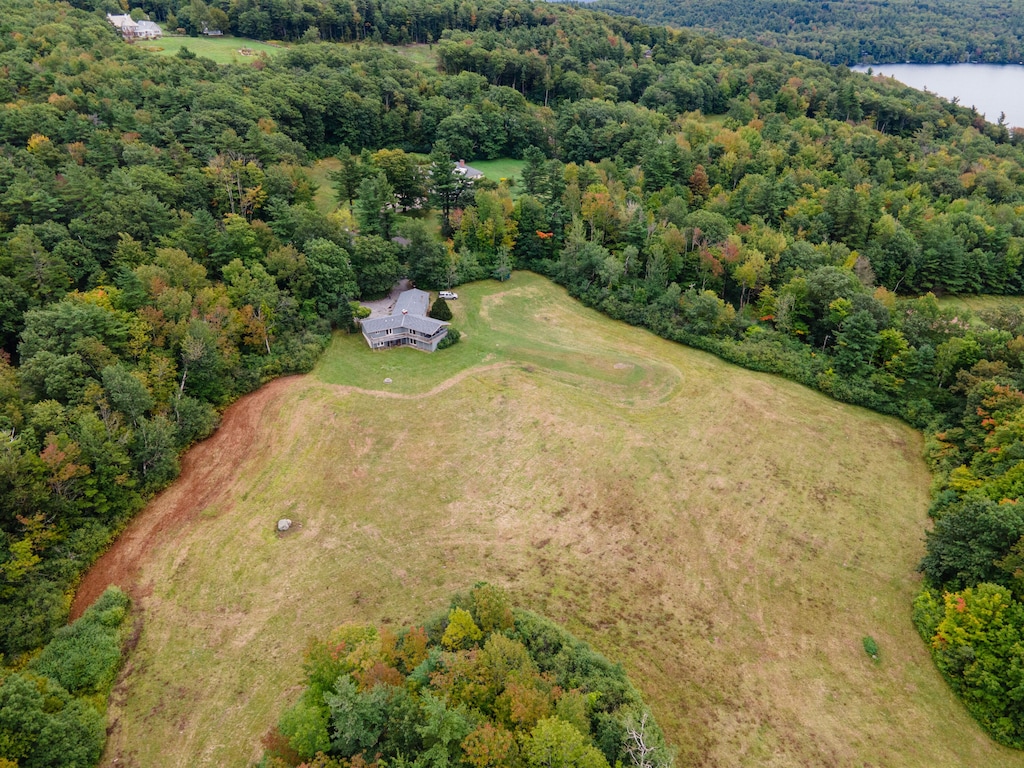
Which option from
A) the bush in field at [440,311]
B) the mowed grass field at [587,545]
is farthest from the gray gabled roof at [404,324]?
the mowed grass field at [587,545]

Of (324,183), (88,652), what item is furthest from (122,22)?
(88,652)

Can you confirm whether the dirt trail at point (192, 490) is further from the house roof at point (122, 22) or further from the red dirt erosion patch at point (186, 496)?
the house roof at point (122, 22)

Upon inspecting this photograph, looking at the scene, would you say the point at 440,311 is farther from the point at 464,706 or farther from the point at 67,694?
the point at 464,706

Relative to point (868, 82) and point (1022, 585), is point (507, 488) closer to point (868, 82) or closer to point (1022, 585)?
point (1022, 585)

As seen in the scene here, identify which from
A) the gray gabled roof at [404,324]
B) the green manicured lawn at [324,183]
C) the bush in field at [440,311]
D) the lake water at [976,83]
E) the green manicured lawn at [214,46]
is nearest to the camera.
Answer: the gray gabled roof at [404,324]

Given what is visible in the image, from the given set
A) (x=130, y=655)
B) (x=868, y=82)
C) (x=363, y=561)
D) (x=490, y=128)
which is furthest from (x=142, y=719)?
(x=868, y=82)

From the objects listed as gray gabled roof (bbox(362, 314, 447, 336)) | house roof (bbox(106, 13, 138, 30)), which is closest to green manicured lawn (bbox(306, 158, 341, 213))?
gray gabled roof (bbox(362, 314, 447, 336))
